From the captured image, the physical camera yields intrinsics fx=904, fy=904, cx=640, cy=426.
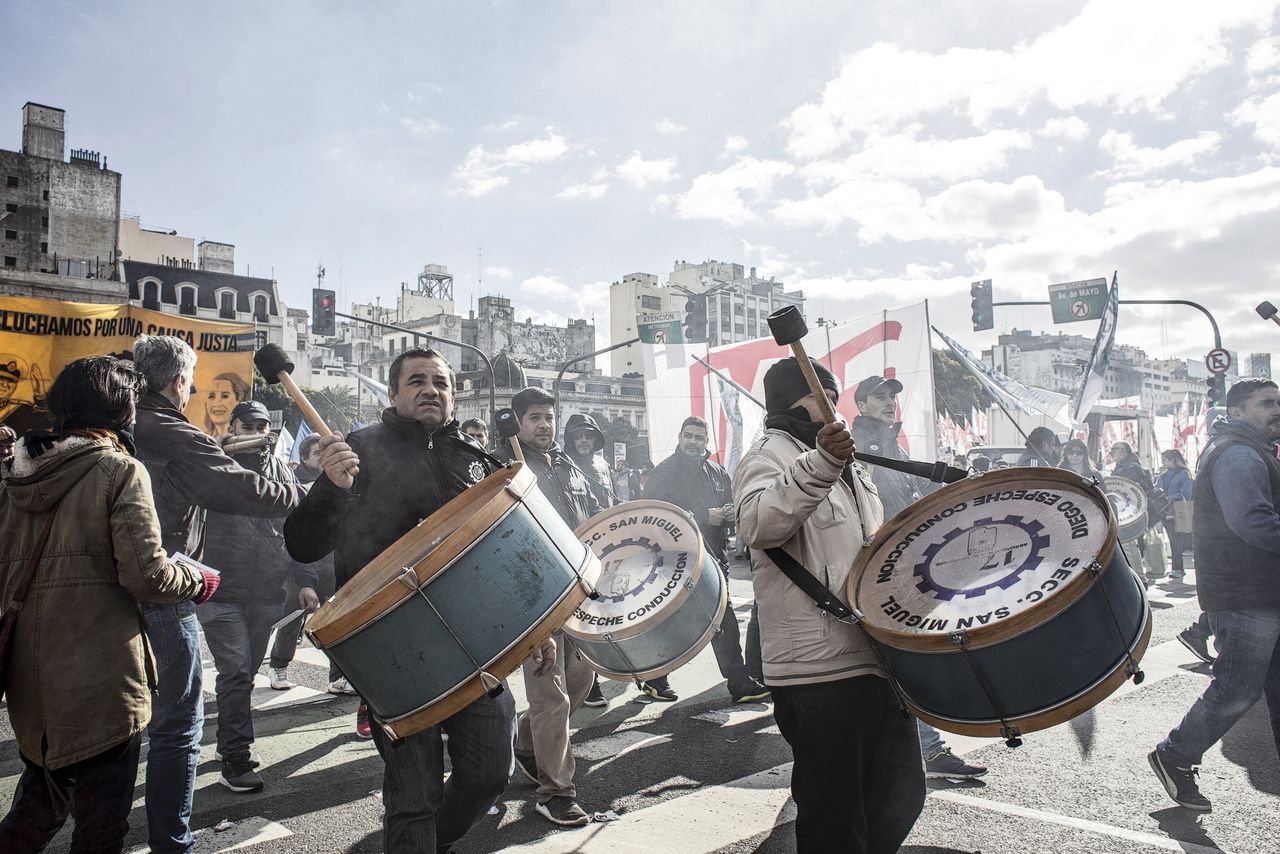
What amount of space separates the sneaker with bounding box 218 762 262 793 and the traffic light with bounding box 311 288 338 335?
60.5 feet

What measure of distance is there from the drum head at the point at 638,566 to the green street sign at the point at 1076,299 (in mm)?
18855

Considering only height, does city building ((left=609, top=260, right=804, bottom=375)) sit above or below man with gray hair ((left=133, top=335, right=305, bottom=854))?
above

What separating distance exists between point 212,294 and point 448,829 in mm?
74979

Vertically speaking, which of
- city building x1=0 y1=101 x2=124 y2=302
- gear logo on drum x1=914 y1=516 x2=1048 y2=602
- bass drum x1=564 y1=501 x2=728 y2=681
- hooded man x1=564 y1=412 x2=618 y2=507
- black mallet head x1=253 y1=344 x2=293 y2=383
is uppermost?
city building x1=0 y1=101 x2=124 y2=302

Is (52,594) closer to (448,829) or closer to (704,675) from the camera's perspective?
(448,829)

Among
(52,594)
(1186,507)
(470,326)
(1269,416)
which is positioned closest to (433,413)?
(52,594)

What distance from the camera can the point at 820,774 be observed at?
280 centimetres


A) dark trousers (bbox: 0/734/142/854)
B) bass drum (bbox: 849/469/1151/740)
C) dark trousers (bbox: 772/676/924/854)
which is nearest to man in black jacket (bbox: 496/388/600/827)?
dark trousers (bbox: 772/676/924/854)

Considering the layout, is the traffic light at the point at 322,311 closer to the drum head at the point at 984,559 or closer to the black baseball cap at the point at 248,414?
the black baseball cap at the point at 248,414

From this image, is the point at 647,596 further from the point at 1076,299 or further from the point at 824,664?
the point at 1076,299

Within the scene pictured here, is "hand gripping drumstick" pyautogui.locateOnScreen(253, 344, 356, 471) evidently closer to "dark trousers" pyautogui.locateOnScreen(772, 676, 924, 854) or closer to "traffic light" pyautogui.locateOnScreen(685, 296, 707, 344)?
"dark trousers" pyautogui.locateOnScreen(772, 676, 924, 854)

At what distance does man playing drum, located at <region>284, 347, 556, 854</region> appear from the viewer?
298 centimetres

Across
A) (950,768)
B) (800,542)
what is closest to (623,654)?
(950,768)

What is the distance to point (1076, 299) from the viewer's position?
70.7ft
